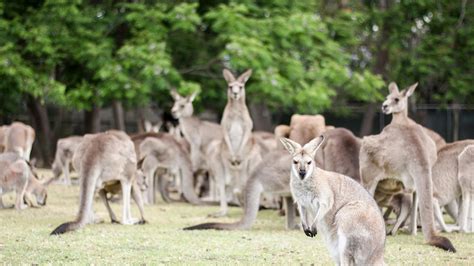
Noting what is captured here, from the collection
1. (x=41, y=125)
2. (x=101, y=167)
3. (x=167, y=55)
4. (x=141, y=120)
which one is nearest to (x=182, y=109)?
(x=167, y=55)

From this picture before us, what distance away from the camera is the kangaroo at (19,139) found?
576 inches

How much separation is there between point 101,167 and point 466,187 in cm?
396

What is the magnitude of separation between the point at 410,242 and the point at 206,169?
19.1 ft

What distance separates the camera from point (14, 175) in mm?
11055

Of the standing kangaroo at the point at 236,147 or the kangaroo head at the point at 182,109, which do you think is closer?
the standing kangaroo at the point at 236,147

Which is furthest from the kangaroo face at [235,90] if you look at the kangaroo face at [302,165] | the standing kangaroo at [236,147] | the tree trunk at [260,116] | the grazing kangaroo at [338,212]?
the tree trunk at [260,116]

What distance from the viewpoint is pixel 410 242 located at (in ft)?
29.4

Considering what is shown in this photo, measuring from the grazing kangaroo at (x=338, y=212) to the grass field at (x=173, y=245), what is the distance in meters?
1.02

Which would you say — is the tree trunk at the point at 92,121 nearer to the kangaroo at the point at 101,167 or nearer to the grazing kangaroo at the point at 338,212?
the kangaroo at the point at 101,167

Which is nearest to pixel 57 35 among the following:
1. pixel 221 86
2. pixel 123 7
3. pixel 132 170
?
pixel 123 7

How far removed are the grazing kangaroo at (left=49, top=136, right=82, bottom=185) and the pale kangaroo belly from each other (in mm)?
3951

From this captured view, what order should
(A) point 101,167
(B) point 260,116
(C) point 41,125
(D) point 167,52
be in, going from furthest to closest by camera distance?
(B) point 260,116 < (C) point 41,125 < (D) point 167,52 < (A) point 101,167

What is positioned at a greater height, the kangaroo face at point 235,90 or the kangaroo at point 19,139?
the kangaroo face at point 235,90

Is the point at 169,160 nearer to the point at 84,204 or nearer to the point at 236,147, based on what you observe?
the point at 236,147
